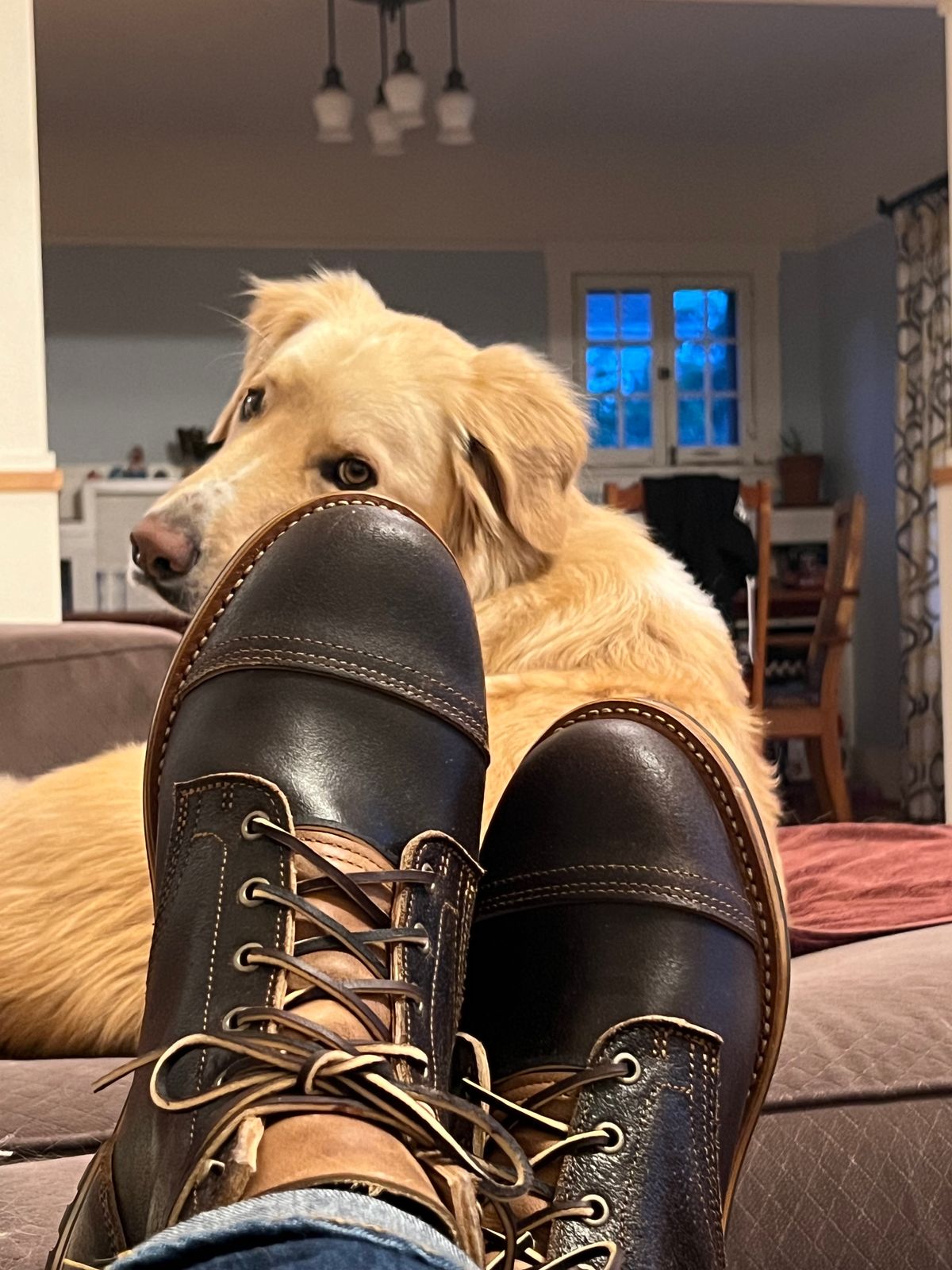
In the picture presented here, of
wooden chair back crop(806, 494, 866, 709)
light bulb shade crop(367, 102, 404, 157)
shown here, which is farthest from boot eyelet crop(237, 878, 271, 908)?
light bulb shade crop(367, 102, 404, 157)

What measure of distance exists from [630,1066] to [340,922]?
195mm

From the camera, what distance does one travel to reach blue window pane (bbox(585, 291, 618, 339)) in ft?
28.1

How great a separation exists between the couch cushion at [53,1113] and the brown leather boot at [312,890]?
146mm

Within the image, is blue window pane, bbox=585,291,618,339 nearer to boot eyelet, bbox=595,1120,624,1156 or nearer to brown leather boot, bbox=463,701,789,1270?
brown leather boot, bbox=463,701,789,1270

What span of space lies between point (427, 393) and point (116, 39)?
5888mm

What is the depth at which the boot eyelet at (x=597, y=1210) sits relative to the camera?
810 millimetres

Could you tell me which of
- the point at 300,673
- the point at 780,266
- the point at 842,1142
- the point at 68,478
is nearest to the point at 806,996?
the point at 842,1142

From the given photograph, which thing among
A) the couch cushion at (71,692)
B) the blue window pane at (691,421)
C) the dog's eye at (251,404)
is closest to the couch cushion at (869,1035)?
the dog's eye at (251,404)

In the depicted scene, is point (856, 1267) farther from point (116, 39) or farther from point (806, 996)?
point (116, 39)

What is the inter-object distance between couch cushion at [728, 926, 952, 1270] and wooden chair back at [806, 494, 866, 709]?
4.64 metres

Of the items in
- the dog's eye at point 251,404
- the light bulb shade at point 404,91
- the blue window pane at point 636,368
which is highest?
the light bulb shade at point 404,91

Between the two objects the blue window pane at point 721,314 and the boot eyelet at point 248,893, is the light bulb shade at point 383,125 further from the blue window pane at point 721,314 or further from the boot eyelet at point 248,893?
the boot eyelet at point 248,893

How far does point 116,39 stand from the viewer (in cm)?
653

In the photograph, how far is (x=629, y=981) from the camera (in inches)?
36.1
